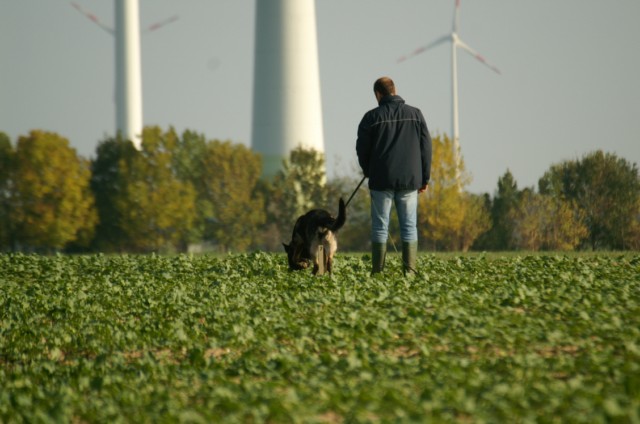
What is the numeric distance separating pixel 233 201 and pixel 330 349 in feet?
146

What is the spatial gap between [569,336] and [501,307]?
1625 millimetres

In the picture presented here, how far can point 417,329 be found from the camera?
8.71 m

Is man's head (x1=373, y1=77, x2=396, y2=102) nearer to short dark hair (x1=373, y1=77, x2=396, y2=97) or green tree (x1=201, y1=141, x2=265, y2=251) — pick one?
short dark hair (x1=373, y1=77, x2=396, y2=97)

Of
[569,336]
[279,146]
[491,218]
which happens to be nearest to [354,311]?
[569,336]

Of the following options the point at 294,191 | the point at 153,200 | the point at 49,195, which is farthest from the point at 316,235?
the point at 294,191

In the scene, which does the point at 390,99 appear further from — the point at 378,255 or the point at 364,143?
the point at 378,255

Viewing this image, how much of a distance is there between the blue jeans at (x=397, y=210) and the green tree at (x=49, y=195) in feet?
115

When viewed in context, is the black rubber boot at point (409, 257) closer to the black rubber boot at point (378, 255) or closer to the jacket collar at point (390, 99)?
the black rubber boot at point (378, 255)

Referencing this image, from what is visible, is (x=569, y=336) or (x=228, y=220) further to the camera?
(x=228, y=220)

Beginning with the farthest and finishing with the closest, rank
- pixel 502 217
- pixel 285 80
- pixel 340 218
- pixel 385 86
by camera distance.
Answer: pixel 285 80, pixel 502 217, pixel 385 86, pixel 340 218

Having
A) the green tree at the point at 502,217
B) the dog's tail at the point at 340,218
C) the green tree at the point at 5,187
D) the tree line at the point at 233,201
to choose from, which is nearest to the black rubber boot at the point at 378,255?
the dog's tail at the point at 340,218

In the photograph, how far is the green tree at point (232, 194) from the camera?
51.5 meters

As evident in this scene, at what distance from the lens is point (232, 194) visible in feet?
173

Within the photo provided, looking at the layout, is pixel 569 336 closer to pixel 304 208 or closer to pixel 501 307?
pixel 501 307
